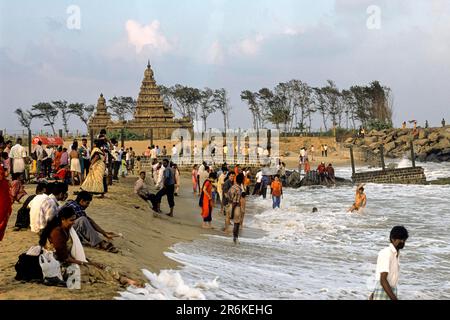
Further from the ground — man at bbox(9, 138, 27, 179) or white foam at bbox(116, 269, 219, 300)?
man at bbox(9, 138, 27, 179)

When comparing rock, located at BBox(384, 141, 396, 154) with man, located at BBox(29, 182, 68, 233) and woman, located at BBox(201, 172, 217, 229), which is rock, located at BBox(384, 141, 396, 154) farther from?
man, located at BBox(29, 182, 68, 233)

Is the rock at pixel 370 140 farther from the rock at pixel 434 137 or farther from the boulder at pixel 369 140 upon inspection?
the rock at pixel 434 137

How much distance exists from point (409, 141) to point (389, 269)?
2145 inches

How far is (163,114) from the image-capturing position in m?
68.6

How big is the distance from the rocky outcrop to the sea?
110 ft

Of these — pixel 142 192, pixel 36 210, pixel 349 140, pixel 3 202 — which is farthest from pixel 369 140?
pixel 3 202

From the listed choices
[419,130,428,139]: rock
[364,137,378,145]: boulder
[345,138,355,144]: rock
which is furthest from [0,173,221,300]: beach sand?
[345,138,355,144]: rock

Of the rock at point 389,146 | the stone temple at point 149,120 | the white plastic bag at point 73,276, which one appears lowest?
the white plastic bag at point 73,276

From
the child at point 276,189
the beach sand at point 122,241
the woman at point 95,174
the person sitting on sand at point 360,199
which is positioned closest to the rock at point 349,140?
the person sitting on sand at point 360,199

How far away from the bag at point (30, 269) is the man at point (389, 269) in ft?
12.1

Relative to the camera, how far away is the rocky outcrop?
175 ft

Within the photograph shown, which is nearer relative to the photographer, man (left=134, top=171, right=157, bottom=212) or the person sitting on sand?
man (left=134, top=171, right=157, bottom=212)

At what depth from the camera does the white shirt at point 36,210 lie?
851 centimetres

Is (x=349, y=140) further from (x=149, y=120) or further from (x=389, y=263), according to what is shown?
(x=389, y=263)
